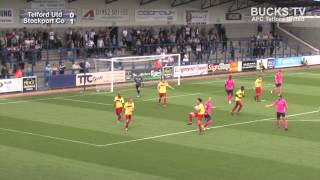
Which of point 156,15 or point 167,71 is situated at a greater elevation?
point 156,15

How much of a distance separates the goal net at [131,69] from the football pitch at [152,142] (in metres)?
5.98

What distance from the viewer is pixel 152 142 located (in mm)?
27781

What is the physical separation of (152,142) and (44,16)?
2527 cm

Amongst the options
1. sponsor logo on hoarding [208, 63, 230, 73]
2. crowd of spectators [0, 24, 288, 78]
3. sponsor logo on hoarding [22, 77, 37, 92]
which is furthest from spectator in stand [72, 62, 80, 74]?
sponsor logo on hoarding [208, 63, 230, 73]

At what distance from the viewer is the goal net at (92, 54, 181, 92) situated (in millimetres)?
48684

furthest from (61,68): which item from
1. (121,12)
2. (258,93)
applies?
(258,93)

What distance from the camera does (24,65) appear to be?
160 ft

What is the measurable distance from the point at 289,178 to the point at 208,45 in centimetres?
4310

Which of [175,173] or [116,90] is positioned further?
[116,90]

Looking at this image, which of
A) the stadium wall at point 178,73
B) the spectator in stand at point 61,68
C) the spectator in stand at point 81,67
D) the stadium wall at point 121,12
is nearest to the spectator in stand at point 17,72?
the stadium wall at point 178,73

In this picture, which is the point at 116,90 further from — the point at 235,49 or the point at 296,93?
the point at 235,49

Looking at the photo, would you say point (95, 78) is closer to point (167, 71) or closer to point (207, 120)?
point (167, 71)

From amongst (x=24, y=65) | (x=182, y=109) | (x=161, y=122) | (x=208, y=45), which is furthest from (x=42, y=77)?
(x=208, y=45)

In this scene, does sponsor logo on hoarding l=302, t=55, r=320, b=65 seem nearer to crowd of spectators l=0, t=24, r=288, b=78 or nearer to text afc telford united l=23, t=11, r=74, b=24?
crowd of spectators l=0, t=24, r=288, b=78
